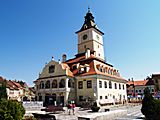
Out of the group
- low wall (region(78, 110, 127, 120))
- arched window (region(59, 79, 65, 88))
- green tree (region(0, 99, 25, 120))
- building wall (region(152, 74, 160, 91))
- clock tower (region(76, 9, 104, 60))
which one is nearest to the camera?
green tree (region(0, 99, 25, 120))

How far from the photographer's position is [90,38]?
2068 inches

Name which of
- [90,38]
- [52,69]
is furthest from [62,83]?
[90,38]

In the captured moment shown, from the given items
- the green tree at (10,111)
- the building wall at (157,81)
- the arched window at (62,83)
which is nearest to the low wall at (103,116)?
the green tree at (10,111)

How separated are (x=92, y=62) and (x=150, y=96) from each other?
23990 millimetres

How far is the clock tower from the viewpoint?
5241 centimetres

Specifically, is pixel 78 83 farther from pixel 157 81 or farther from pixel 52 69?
pixel 157 81

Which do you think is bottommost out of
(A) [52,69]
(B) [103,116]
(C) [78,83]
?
(B) [103,116]

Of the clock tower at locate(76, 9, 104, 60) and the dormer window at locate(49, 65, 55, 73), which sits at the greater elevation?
the clock tower at locate(76, 9, 104, 60)

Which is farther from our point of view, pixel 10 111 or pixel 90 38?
pixel 90 38

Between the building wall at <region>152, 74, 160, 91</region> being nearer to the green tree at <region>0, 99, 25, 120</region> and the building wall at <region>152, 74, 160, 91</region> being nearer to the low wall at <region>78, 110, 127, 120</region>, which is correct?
the low wall at <region>78, 110, 127, 120</region>

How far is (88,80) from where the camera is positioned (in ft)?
130

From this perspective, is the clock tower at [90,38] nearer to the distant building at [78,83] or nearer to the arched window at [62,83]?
the distant building at [78,83]

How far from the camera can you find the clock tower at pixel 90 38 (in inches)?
2063

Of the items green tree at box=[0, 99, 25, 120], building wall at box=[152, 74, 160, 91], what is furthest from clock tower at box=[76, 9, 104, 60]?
green tree at box=[0, 99, 25, 120]
